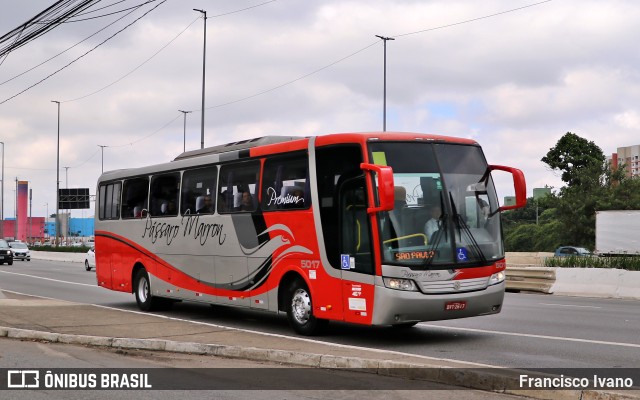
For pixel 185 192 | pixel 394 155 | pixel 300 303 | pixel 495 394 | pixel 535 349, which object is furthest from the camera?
pixel 185 192

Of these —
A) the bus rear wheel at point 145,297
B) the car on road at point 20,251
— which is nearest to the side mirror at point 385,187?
the bus rear wheel at point 145,297

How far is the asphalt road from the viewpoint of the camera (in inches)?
427

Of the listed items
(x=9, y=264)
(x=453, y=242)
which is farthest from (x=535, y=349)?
(x=9, y=264)

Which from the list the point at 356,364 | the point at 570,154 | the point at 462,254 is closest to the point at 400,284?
the point at 462,254

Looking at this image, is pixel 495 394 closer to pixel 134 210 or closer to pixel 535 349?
pixel 535 349

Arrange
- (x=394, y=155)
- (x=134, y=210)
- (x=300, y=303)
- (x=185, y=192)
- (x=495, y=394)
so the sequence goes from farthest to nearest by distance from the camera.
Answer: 1. (x=134, y=210)
2. (x=185, y=192)
3. (x=300, y=303)
4. (x=394, y=155)
5. (x=495, y=394)

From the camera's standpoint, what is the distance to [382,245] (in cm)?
1190

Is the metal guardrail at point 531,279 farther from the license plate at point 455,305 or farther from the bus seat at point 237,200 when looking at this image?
the license plate at point 455,305

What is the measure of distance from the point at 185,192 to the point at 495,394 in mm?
10497

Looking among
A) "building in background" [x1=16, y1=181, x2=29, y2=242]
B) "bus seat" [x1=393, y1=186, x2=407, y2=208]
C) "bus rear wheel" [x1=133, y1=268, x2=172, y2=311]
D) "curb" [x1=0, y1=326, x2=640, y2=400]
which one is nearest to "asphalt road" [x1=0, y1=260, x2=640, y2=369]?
"bus rear wheel" [x1=133, y1=268, x2=172, y2=311]

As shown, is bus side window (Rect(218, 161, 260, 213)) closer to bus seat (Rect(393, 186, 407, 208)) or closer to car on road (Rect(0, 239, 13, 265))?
bus seat (Rect(393, 186, 407, 208))

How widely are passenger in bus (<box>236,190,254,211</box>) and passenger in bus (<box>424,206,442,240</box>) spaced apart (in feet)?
13.5

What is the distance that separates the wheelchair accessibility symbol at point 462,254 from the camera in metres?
12.1

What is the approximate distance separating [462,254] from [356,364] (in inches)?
129
